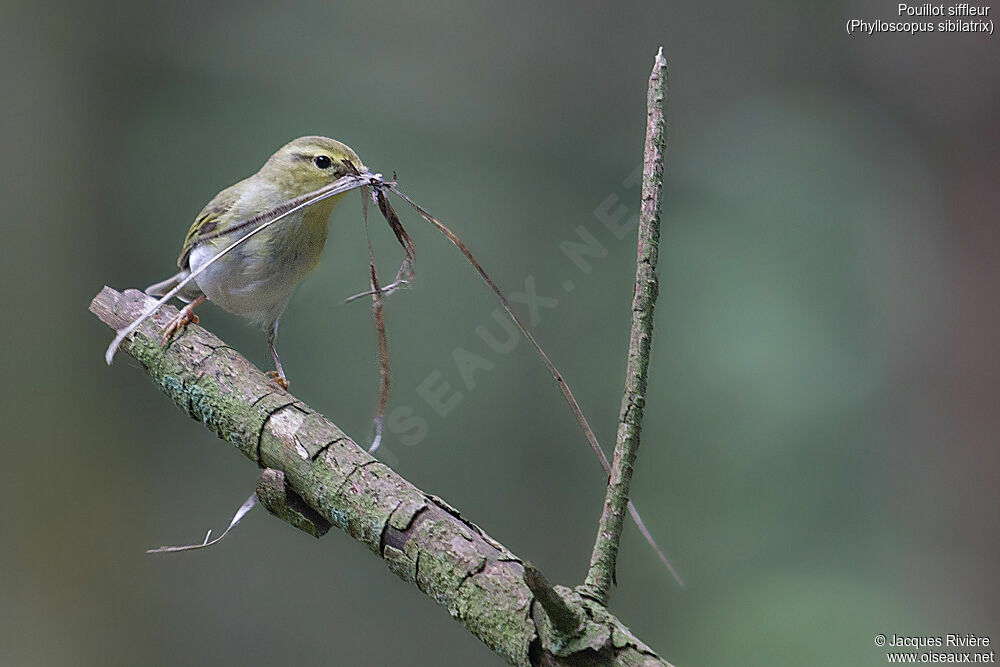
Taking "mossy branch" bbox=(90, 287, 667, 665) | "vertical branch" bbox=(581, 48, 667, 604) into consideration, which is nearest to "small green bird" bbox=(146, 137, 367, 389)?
"mossy branch" bbox=(90, 287, 667, 665)

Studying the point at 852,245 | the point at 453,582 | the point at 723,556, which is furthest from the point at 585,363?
the point at 453,582

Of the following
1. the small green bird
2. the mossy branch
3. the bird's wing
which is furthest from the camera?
the bird's wing

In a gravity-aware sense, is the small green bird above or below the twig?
above

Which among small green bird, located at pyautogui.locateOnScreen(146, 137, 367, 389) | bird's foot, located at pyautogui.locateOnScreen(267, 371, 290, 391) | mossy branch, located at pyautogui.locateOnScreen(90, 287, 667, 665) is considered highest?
small green bird, located at pyautogui.locateOnScreen(146, 137, 367, 389)

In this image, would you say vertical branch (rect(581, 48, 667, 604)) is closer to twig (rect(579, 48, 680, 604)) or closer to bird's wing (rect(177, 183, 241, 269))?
twig (rect(579, 48, 680, 604))

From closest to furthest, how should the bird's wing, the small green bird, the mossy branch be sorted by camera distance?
the mossy branch → the small green bird → the bird's wing

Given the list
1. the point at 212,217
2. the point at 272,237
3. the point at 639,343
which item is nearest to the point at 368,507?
the point at 639,343

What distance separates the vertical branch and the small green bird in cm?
75

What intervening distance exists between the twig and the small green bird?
754 millimetres

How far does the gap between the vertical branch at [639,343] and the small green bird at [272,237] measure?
75 centimetres

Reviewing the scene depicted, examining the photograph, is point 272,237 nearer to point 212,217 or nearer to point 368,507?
point 212,217

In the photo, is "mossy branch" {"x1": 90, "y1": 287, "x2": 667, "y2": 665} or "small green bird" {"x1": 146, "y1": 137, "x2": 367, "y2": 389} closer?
"mossy branch" {"x1": 90, "y1": 287, "x2": 667, "y2": 665}

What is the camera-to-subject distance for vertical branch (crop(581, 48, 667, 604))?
3.07 feet

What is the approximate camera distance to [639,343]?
95cm
